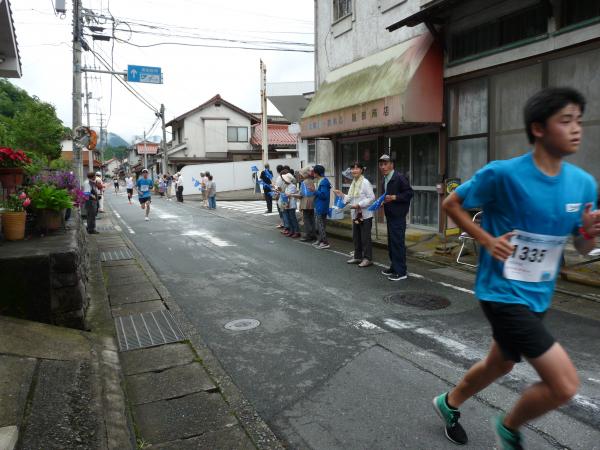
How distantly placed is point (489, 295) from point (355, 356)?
2.24m

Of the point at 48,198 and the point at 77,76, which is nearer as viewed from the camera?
the point at 48,198

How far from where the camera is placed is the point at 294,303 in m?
6.52

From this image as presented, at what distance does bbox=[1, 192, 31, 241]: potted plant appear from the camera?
215 inches

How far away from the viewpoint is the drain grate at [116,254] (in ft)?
33.0

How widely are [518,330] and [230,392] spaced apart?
2.37 m

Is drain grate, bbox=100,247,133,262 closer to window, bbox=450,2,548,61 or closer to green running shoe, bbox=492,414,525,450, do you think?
window, bbox=450,2,548,61

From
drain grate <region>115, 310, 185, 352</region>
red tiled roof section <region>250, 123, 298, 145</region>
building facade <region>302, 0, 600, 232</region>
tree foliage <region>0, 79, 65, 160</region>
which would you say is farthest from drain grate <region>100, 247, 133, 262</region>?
red tiled roof section <region>250, 123, 298, 145</region>

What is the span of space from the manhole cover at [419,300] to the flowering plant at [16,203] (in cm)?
468

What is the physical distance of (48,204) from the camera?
19.6ft

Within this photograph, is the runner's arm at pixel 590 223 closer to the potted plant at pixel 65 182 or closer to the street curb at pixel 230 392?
the street curb at pixel 230 392

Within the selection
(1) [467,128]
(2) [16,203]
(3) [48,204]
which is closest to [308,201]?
(1) [467,128]

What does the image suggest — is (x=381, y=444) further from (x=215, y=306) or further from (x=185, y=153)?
(x=185, y=153)

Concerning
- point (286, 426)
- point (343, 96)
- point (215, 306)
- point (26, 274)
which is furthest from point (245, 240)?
point (286, 426)

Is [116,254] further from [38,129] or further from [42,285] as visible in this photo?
[38,129]
